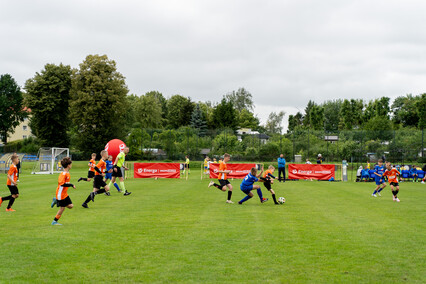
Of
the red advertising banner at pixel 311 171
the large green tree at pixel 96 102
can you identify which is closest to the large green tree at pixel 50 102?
the large green tree at pixel 96 102

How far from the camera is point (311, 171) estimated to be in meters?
30.6

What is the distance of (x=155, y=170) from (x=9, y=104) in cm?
5660

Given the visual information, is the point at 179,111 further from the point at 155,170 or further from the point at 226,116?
the point at 155,170

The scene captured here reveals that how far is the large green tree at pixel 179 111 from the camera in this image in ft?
328

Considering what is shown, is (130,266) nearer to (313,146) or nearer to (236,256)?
(236,256)

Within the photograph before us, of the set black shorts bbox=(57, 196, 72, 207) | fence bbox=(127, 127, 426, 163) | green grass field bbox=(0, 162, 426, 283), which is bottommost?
green grass field bbox=(0, 162, 426, 283)

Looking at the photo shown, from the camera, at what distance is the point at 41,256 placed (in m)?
7.07

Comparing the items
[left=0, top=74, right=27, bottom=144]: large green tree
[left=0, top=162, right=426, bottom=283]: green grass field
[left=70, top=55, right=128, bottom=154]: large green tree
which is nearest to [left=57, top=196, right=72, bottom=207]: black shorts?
[left=0, top=162, right=426, bottom=283]: green grass field

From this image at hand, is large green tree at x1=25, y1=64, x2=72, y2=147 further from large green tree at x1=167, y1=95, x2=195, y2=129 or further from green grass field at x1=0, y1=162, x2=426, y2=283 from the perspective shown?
large green tree at x1=167, y1=95, x2=195, y2=129

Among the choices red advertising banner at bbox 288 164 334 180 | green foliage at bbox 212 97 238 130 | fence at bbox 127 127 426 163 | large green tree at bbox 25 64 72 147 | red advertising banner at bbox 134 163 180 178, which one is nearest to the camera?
red advertising banner at bbox 134 163 180 178

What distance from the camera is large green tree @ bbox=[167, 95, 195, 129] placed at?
9994 cm

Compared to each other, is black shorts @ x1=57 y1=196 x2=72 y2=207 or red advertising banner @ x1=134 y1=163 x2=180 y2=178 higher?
black shorts @ x1=57 y1=196 x2=72 y2=207

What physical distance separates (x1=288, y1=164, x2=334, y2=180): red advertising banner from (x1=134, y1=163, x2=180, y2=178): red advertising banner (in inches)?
A: 366

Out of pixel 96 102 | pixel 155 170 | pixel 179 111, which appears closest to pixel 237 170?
pixel 155 170
